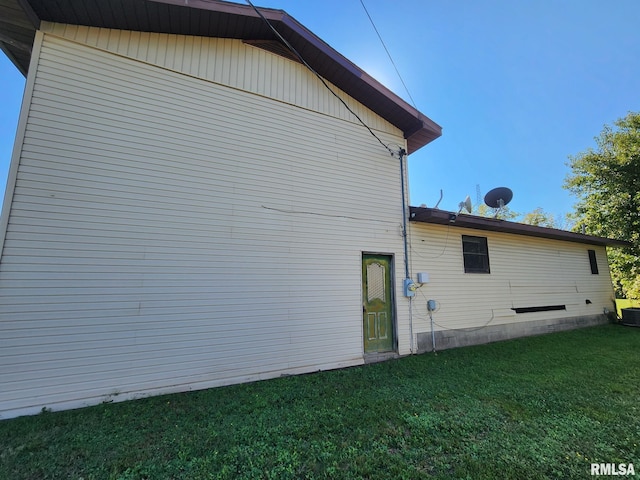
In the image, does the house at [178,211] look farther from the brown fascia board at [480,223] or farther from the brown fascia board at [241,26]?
the brown fascia board at [480,223]

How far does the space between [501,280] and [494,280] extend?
0.29 m

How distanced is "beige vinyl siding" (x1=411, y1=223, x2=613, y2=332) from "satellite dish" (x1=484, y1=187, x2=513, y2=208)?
39.1 inches

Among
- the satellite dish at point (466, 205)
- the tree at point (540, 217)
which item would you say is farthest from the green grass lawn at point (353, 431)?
the tree at point (540, 217)

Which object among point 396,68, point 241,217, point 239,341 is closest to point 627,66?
point 396,68

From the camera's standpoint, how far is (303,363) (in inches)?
183

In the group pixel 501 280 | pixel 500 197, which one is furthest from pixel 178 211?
pixel 500 197

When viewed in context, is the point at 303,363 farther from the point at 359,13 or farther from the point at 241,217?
the point at 359,13

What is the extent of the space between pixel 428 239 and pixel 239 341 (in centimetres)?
477

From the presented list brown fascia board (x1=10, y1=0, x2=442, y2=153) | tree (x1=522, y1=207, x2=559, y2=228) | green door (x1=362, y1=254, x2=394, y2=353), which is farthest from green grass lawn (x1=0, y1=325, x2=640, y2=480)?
tree (x1=522, y1=207, x2=559, y2=228)

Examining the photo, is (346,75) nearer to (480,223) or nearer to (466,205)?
(466,205)

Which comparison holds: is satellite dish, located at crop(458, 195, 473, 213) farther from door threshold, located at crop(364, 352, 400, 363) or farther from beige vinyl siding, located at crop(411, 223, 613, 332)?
door threshold, located at crop(364, 352, 400, 363)

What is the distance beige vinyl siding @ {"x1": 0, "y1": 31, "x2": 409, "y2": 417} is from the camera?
131 inches

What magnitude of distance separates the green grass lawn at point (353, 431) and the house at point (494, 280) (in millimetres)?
2004

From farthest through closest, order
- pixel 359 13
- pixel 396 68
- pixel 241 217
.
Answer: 1. pixel 396 68
2. pixel 359 13
3. pixel 241 217
